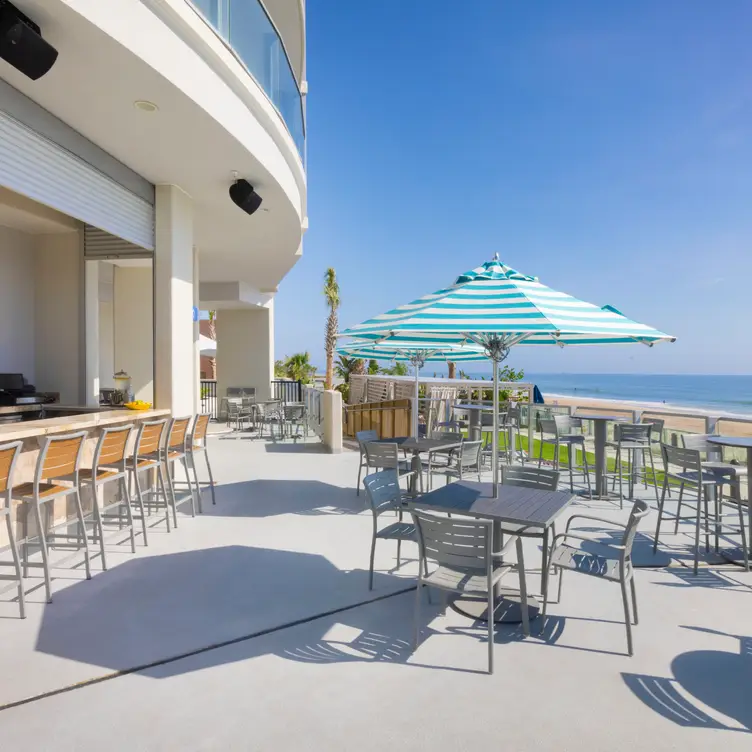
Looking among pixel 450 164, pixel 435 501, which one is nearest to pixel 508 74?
pixel 450 164

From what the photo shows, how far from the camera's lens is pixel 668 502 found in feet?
21.3

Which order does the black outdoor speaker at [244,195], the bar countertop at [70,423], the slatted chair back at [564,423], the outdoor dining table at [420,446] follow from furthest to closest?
the slatted chair back at [564,423]
the black outdoor speaker at [244,195]
the outdoor dining table at [420,446]
the bar countertop at [70,423]

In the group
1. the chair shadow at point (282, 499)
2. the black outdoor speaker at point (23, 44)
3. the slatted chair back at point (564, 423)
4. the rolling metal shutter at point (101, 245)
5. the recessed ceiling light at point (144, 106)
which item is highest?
the recessed ceiling light at point (144, 106)

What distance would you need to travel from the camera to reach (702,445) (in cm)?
577

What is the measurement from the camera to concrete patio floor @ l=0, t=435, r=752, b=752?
218 centimetres

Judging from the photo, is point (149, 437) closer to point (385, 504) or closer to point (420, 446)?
point (385, 504)

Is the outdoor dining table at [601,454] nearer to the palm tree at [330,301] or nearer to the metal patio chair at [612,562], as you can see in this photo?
the metal patio chair at [612,562]

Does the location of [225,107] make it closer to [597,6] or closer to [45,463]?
[45,463]

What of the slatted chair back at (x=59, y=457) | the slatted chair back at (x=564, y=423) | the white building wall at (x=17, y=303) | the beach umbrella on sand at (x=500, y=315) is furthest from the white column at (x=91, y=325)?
the slatted chair back at (x=564, y=423)

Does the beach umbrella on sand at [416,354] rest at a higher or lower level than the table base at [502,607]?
higher

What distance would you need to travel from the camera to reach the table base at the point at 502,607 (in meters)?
3.29

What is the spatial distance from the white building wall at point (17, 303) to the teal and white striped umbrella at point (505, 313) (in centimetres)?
524

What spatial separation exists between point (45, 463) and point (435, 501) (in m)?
2.68

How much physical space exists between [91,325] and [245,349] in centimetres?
800
